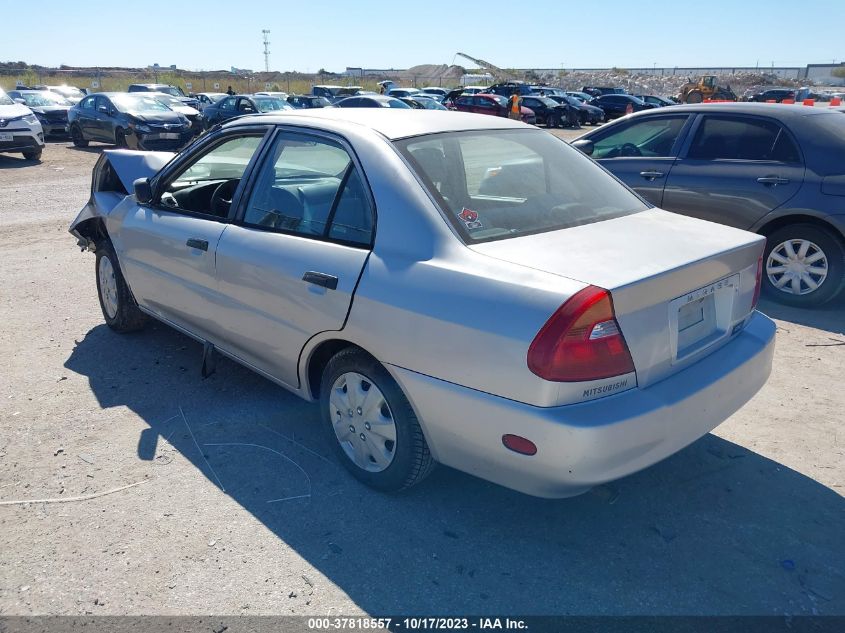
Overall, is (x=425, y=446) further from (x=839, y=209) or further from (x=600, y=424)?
(x=839, y=209)

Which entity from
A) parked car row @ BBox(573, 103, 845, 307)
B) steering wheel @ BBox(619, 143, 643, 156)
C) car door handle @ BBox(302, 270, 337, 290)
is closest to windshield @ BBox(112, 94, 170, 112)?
steering wheel @ BBox(619, 143, 643, 156)

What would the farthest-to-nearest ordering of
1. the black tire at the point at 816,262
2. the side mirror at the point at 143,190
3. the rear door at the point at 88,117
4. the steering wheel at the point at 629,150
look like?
the rear door at the point at 88,117, the steering wheel at the point at 629,150, the black tire at the point at 816,262, the side mirror at the point at 143,190

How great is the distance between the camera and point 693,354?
294cm

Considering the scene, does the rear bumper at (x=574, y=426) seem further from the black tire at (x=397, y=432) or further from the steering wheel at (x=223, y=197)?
the steering wheel at (x=223, y=197)

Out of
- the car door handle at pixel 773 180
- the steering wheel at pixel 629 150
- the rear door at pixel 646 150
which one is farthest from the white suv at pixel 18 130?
the car door handle at pixel 773 180

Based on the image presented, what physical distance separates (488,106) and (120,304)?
83.9 ft

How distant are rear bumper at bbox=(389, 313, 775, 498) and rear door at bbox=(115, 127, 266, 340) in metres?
1.65

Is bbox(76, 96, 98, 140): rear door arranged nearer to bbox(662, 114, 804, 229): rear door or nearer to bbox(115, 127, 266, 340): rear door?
bbox(115, 127, 266, 340): rear door

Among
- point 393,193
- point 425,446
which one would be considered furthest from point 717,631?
point 393,193

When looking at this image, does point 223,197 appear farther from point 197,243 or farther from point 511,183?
point 511,183

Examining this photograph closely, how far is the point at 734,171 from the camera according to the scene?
20.7ft

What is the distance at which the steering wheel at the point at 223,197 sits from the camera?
13.4ft

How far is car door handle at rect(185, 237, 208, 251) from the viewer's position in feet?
13.1

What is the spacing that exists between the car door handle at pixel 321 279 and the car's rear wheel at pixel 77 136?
20.1 metres
